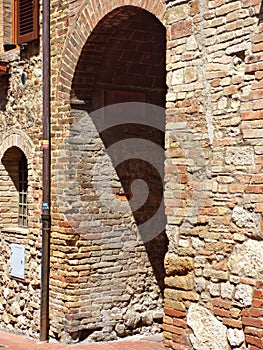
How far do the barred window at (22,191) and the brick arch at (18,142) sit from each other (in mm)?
310

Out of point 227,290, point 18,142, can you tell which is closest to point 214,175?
point 227,290

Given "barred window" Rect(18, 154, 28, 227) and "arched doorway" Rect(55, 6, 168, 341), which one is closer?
"arched doorway" Rect(55, 6, 168, 341)

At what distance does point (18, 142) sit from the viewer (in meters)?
9.13

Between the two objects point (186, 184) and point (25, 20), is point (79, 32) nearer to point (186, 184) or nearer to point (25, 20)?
point (25, 20)

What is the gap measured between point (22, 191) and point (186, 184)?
4.39 m

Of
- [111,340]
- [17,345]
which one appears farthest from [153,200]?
[17,345]

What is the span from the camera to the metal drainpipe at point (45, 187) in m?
8.27

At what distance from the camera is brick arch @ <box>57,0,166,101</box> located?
7.13 metres

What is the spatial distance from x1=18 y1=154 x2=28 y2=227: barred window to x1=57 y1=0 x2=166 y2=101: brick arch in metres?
1.81

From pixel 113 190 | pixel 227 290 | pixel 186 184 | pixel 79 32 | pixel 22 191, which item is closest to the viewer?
pixel 227 290

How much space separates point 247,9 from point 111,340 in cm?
470

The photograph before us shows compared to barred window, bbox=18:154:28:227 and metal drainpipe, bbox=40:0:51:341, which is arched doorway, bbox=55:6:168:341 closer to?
metal drainpipe, bbox=40:0:51:341

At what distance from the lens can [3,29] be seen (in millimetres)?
9562

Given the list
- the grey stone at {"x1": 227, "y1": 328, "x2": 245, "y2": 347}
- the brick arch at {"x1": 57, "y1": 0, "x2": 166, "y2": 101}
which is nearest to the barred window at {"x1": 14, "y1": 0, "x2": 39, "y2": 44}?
the brick arch at {"x1": 57, "y1": 0, "x2": 166, "y2": 101}
